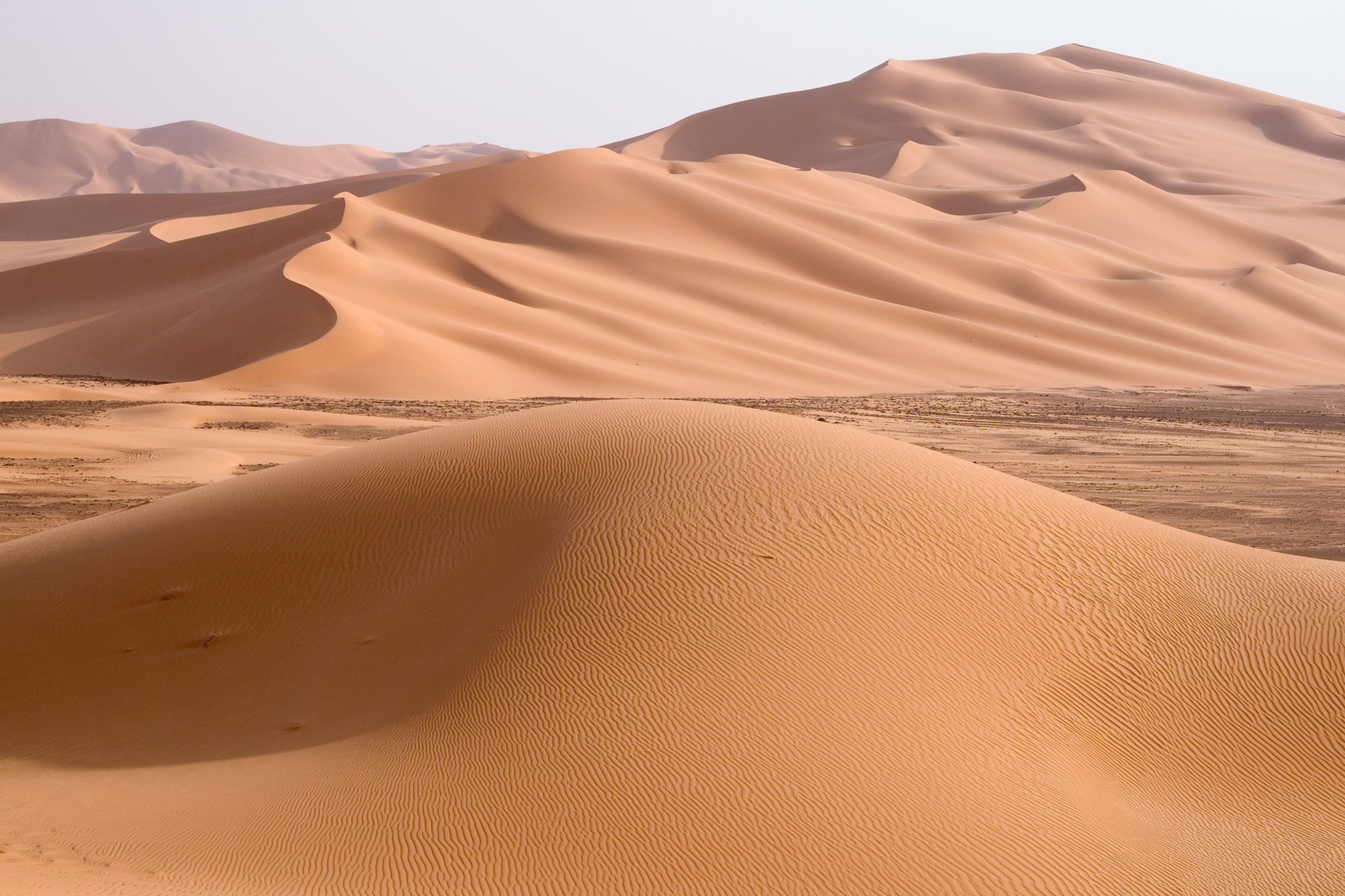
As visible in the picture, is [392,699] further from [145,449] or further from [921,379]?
[921,379]

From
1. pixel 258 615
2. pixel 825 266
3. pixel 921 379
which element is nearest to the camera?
pixel 258 615

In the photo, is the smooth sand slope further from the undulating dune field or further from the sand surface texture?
the sand surface texture

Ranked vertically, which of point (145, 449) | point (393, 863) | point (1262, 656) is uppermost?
point (1262, 656)

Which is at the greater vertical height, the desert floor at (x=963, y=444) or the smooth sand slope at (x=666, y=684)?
the smooth sand slope at (x=666, y=684)

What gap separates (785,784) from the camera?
5.14 metres

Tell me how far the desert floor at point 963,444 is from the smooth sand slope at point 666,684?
4.13 m

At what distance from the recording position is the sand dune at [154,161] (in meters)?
132

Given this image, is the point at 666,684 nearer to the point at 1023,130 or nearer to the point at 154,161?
the point at 1023,130

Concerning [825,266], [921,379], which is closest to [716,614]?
[921,379]

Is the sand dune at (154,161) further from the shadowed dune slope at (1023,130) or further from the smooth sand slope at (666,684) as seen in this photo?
the smooth sand slope at (666,684)

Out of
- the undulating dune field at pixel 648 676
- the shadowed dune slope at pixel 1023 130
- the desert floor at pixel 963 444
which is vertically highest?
the shadowed dune slope at pixel 1023 130

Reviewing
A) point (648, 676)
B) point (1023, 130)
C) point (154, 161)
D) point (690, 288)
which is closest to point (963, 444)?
point (648, 676)

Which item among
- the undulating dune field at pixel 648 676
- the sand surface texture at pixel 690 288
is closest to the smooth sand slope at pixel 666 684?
the undulating dune field at pixel 648 676

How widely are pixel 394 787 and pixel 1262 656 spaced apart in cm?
456
